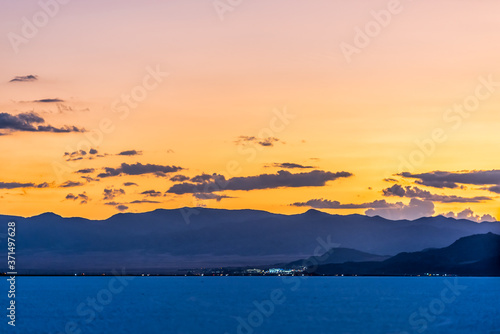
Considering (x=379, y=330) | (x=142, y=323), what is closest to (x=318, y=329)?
(x=379, y=330)

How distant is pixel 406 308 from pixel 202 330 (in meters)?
74.2

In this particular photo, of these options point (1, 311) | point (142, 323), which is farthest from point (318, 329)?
point (1, 311)

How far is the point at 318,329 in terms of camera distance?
5187 inches

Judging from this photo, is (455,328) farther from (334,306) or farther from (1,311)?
(1,311)

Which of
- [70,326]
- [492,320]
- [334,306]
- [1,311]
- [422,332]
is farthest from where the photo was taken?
[334,306]

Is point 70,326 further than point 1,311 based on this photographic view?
No

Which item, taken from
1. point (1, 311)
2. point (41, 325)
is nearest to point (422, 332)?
point (41, 325)

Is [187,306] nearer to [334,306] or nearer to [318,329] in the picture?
[334,306]

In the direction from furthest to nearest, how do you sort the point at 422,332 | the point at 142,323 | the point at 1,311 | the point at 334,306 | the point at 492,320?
the point at 334,306 < the point at 1,311 < the point at 492,320 < the point at 142,323 < the point at 422,332

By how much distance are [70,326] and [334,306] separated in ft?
255

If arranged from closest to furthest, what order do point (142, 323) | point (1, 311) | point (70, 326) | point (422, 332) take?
point (422, 332) → point (70, 326) → point (142, 323) → point (1, 311)

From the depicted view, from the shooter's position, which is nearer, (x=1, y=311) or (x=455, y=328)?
(x=455, y=328)

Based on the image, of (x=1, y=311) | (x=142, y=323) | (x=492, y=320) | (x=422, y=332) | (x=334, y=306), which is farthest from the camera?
(x=334, y=306)

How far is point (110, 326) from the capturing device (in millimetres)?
138125
